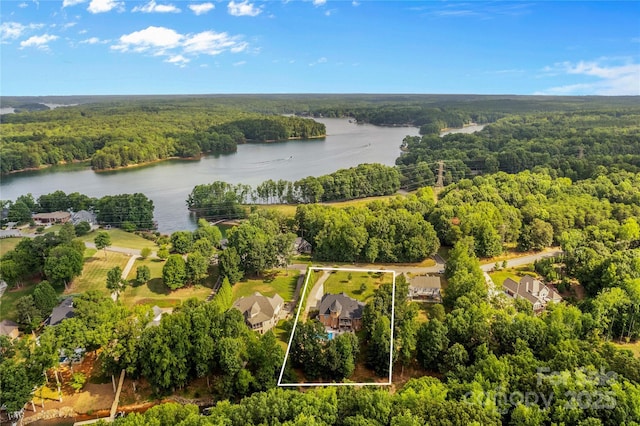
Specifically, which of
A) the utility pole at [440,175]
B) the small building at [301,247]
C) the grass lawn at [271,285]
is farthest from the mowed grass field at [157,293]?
the utility pole at [440,175]

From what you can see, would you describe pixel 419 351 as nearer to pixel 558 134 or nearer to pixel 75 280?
pixel 75 280

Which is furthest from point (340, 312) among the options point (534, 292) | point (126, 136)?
point (126, 136)

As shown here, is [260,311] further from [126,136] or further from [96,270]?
[126,136]

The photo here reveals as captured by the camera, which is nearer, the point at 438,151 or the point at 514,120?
the point at 438,151

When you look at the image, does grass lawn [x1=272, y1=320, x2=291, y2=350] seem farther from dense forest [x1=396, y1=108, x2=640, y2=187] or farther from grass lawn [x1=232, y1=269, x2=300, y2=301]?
dense forest [x1=396, y1=108, x2=640, y2=187]

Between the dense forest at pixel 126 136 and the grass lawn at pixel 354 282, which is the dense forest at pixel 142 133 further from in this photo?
the grass lawn at pixel 354 282

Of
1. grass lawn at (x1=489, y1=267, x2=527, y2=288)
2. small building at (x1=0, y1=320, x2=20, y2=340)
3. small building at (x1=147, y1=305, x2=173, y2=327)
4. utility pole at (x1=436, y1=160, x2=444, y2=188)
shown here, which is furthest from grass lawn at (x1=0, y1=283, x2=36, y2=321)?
utility pole at (x1=436, y1=160, x2=444, y2=188)

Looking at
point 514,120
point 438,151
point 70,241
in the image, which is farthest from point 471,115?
point 70,241
